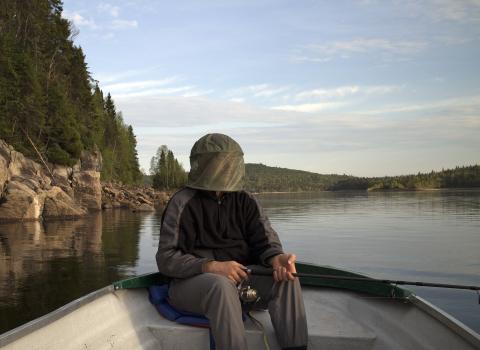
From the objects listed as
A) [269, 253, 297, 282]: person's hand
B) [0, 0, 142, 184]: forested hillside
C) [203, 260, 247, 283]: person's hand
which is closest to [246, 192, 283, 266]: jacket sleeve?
[269, 253, 297, 282]: person's hand

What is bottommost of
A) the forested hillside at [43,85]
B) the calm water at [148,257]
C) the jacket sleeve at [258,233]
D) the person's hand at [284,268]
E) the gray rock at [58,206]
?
the calm water at [148,257]

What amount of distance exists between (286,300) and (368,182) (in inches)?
6017

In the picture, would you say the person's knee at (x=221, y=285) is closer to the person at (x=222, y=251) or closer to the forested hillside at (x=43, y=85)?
the person at (x=222, y=251)

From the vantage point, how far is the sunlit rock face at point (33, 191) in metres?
24.8

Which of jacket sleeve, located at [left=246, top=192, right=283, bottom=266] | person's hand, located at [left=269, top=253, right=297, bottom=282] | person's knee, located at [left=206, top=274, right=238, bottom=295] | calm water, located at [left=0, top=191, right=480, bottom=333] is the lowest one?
calm water, located at [left=0, top=191, right=480, bottom=333]

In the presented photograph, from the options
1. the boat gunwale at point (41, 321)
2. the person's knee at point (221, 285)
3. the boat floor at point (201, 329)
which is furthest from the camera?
the boat floor at point (201, 329)

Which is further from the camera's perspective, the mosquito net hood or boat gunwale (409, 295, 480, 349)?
the mosquito net hood

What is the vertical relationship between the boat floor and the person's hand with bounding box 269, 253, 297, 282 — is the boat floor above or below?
below

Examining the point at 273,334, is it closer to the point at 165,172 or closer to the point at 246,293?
the point at 246,293

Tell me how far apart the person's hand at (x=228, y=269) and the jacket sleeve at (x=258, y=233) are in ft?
1.50

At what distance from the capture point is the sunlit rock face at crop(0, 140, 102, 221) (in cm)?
2478

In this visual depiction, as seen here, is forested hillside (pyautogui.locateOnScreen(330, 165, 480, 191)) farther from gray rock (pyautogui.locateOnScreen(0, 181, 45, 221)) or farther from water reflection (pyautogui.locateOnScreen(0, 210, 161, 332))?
water reflection (pyautogui.locateOnScreen(0, 210, 161, 332))

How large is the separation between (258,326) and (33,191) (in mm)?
25640

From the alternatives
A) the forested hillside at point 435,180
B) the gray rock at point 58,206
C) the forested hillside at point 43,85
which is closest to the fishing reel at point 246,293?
the gray rock at point 58,206
